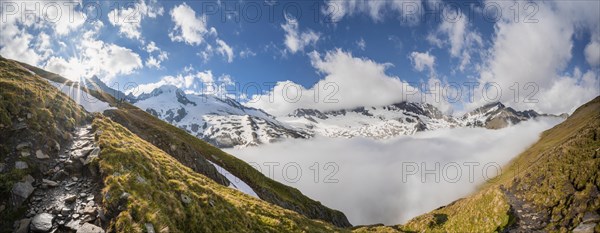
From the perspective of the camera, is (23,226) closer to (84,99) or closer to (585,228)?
A: (84,99)

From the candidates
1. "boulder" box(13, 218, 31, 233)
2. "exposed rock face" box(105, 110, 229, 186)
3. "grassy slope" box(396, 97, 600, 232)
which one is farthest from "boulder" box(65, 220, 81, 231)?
"grassy slope" box(396, 97, 600, 232)

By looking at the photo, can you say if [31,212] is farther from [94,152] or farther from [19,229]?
[94,152]

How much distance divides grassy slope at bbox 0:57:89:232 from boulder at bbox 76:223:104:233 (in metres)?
3.69

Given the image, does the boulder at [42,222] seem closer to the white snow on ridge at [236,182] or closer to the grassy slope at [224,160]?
the grassy slope at [224,160]

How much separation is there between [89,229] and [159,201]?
430 centimetres

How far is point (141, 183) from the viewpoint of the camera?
21969 millimetres

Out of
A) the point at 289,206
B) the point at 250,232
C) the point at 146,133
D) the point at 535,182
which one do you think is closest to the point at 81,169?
the point at 250,232

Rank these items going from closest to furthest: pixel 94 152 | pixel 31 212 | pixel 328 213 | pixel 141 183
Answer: pixel 31 212, pixel 141 183, pixel 94 152, pixel 328 213

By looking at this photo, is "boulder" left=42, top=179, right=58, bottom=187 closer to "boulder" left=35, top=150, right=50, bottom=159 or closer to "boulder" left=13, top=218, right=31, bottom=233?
"boulder" left=35, top=150, right=50, bottom=159

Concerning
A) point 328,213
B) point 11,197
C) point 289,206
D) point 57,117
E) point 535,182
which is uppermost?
point 57,117

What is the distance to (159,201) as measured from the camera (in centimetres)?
2134

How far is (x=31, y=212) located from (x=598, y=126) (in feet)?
382

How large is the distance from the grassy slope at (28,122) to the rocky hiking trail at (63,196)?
0.56 meters

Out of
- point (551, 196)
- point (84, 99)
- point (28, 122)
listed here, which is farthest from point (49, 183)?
point (551, 196)
